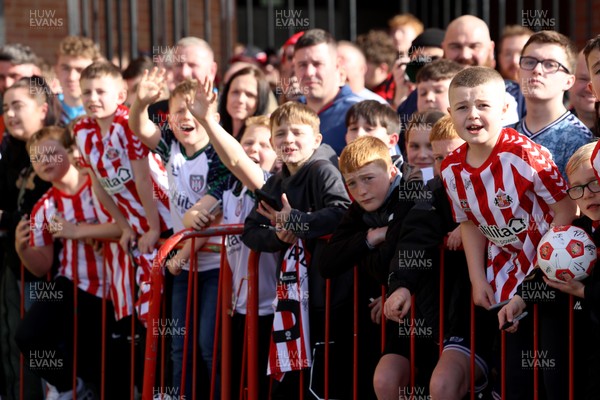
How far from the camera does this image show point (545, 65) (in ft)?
16.6

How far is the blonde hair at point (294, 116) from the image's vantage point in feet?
17.8

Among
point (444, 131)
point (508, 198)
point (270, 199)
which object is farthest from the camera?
point (270, 199)

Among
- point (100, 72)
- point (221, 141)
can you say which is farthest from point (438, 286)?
point (100, 72)

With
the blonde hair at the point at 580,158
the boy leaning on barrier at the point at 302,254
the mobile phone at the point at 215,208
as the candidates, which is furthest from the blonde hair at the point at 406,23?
the blonde hair at the point at 580,158

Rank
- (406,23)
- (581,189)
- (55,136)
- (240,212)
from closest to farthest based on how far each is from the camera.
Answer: (581,189)
(240,212)
(55,136)
(406,23)

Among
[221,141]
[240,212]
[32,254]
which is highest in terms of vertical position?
[221,141]

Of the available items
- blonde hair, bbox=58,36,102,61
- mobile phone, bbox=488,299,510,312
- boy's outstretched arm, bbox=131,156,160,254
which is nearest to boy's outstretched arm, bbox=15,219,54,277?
boy's outstretched arm, bbox=131,156,160,254

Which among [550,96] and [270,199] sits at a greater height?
[550,96]

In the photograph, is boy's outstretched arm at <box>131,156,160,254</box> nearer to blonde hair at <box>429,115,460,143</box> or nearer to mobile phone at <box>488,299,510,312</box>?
blonde hair at <box>429,115,460,143</box>

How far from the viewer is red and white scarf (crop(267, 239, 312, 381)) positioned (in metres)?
5.11

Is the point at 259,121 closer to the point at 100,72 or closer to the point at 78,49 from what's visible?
the point at 100,72

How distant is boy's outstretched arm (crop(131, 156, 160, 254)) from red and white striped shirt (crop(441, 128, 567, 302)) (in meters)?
2.23

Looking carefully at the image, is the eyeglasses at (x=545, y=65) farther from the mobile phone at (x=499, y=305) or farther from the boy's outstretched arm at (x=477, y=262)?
the mobile phone at (x=499, y=305)

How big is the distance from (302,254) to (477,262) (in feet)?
3.50
